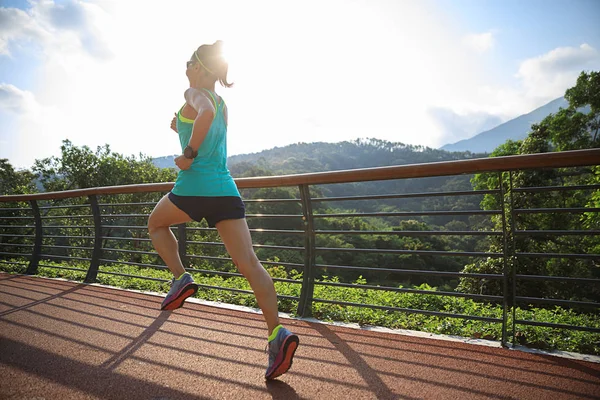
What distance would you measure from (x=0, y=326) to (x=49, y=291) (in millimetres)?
1666

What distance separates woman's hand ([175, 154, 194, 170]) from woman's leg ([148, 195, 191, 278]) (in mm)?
334

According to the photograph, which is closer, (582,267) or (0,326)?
(0,326)

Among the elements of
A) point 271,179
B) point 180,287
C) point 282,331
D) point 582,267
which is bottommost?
point 582,267

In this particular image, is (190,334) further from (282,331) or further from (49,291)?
Answer: (49,291)

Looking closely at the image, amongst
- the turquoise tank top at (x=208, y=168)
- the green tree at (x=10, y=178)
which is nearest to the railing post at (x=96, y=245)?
the turquoise tank top at (x=208, y=168)

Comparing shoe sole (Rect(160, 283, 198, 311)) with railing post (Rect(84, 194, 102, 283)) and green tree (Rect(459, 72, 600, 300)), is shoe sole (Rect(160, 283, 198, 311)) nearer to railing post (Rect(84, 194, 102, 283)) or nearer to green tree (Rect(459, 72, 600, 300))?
railing post (Rect(84, 194, 102, 283))

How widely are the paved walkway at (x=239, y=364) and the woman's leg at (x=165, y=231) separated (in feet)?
2.13

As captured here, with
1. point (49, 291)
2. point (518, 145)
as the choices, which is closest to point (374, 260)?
point (518, 145)

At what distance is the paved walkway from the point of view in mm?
2270

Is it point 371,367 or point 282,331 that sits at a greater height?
point 282,331

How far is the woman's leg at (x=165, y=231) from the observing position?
257 cm

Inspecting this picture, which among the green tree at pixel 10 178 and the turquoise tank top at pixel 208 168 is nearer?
the turquoise tank top at pixel 208 168

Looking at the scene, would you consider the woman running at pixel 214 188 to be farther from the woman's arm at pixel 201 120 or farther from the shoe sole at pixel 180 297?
the shoe sole at pixel 180 297

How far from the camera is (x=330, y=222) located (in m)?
59.3
